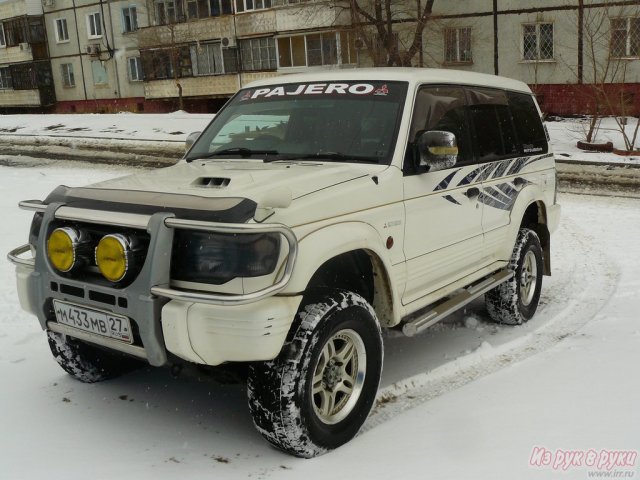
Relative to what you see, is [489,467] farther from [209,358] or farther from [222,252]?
[222,252]

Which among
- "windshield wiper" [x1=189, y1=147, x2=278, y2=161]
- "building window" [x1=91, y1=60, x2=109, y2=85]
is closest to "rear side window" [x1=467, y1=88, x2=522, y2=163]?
"windshield wiper" [x1=189, y1=147, x2=278, y2=161]

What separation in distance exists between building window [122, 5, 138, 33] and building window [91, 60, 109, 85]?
113 inches

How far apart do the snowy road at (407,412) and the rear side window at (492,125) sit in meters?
1.47

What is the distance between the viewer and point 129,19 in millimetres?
39031

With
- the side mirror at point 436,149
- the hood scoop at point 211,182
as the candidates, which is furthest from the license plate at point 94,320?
the side mirror at point 436,149

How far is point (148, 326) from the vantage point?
3.13 metres

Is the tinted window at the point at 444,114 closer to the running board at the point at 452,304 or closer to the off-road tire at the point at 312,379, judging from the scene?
the running board at the point at 452,304

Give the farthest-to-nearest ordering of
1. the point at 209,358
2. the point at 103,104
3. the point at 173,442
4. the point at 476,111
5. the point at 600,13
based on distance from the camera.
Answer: the point at 103,104, the point at 600,13, the point at 476,111, the point at 173,442, the point at 209,358

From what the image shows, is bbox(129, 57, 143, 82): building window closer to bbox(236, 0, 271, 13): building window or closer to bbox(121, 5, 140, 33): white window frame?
bbox(121, 5, 140, 33): white window frame

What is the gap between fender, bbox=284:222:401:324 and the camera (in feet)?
10.6

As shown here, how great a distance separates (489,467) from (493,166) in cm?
252

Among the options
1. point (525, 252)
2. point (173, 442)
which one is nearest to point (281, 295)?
point (173, 442)

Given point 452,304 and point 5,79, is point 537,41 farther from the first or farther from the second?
point 5,79

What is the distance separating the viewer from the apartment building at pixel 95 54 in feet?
127
